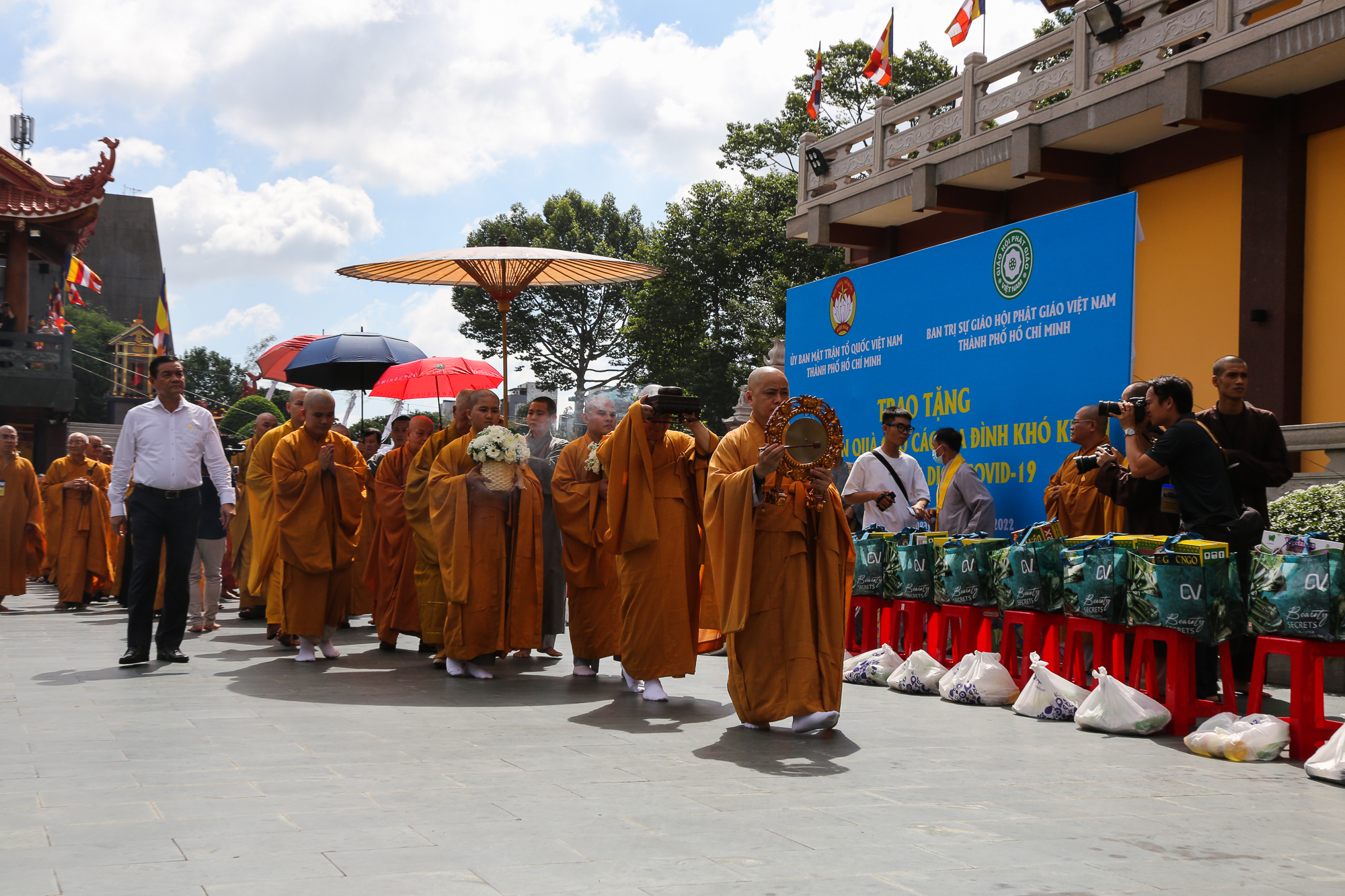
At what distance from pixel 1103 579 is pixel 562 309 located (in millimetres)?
35422

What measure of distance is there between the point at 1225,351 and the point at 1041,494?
5.09 meters

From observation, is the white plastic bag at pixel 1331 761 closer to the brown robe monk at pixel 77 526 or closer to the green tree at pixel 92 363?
the brown robe monk at pixel 77 526

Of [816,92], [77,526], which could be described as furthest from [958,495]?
[816,92]

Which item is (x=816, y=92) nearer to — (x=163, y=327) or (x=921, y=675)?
(x=921, y=675)

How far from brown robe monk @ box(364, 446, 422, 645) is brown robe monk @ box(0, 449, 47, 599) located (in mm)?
5126

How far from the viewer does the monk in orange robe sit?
502 inches

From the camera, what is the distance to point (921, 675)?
6816 mm

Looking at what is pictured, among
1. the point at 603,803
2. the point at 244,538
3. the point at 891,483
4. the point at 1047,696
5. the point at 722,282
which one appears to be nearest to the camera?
the point at 603,803

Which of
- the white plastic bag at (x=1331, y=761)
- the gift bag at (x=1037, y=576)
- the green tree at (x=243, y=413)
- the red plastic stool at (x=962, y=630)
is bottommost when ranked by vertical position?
the white plastic bag at (x=1331, y=761)

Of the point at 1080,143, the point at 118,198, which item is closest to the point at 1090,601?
the point at 1080,143

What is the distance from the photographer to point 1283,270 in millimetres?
10469

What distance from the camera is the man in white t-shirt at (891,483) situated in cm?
810

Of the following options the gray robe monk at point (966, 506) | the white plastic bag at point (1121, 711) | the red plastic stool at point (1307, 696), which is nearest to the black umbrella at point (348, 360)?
the gray robe monk at point (966, 506)

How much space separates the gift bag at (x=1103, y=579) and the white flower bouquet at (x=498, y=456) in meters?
3.36
